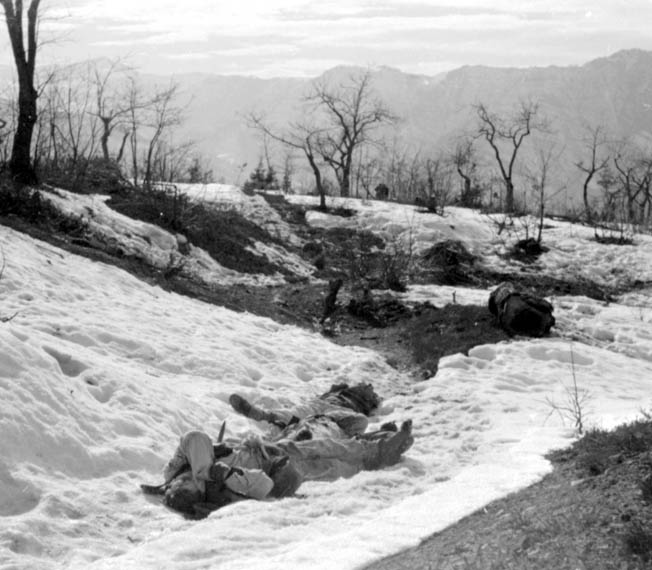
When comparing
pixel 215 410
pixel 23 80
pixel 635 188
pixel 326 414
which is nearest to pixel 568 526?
pixel 326 414

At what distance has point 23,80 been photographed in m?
15.6

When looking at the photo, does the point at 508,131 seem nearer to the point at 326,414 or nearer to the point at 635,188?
the point at 635,188

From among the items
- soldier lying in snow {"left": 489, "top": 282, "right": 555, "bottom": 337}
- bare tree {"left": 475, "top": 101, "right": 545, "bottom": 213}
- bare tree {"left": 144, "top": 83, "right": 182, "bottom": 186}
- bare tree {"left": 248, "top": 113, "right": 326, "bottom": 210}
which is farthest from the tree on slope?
bare tree {"left": 475, "top": 101, "right": 545, "bottom": 213}

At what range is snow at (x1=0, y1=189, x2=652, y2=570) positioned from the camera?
5.22 metres

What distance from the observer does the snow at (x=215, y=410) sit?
17.1 feet

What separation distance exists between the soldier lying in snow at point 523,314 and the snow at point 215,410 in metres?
0.37

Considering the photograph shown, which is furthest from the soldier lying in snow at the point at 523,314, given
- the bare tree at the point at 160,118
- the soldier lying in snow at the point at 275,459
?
the bare tree at the point at 160,118

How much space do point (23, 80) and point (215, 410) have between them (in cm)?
985

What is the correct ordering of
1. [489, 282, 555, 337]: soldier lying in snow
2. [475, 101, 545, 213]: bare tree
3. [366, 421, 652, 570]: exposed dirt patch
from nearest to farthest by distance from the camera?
[366, 421, 652, 570]: exposed dirt patch, [489, 282, 555, 337]: soldier lying in snow, [475, 101, 545, 213]: bare tree

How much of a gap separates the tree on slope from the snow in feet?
8.14

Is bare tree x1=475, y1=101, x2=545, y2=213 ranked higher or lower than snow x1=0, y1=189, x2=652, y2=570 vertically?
higher

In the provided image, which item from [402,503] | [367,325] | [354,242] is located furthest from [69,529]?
[354,242]

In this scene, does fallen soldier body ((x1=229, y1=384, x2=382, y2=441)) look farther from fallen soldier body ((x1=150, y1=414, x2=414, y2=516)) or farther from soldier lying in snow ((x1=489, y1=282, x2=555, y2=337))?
soldier lying in snow ((x1=489, y1=282, x2=555, y2=337))

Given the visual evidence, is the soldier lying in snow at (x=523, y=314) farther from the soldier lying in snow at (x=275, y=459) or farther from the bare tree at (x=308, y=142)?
the bare tree at (x=308, y=142)
